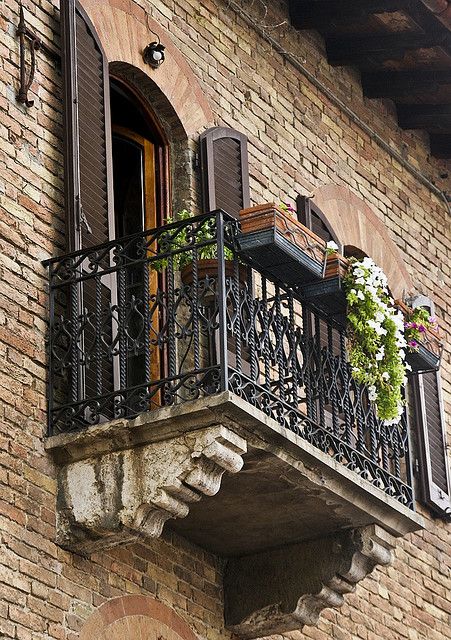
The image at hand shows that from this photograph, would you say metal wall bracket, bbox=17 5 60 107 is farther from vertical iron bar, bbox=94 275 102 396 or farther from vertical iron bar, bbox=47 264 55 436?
vertical iron bar, bbox=94 275 102 396

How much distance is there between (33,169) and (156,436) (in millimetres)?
1707

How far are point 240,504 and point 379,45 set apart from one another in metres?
4.76

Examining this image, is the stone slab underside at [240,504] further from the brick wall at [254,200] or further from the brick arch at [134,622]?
the brick arch at [134,622]

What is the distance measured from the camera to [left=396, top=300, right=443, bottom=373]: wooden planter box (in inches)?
411

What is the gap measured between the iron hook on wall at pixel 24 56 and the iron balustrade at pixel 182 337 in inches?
37.4

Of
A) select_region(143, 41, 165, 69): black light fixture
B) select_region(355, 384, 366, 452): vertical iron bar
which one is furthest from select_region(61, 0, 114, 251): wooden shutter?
select_region(355, 384, 366, 452): vertical iron bar

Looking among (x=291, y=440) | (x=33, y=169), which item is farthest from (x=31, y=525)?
(x=33, y=169)

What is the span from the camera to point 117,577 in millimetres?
9156

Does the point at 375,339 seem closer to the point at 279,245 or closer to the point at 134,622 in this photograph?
the point at 279,245

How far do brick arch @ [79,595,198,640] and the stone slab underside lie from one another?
39cm

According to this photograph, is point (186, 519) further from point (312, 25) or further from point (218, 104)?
point (312, 25)

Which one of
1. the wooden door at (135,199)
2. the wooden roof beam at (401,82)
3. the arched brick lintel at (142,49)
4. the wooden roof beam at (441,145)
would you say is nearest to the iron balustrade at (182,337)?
the wooden door at (135,199)

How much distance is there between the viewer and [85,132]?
9.71 metres

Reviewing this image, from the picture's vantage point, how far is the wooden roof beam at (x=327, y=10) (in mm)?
12586
